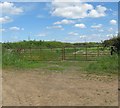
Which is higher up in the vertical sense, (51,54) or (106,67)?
(51,54)

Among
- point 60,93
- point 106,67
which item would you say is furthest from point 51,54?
point 60,93

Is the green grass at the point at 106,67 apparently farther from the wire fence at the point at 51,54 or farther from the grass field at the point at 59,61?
the wire fence at the point at 51,54

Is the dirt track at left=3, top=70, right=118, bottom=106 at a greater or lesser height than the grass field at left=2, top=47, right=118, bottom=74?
lesser

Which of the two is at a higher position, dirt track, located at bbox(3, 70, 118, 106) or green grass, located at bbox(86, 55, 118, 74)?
green grass, located at bbox(86, 55, 118, 74)

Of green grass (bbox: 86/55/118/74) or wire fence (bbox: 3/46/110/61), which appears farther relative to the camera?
wire fence (bbox: 3/46/110/61)

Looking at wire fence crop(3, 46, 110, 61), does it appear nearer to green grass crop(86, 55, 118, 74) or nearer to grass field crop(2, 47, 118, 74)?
grass field crop(2, 47, 118, 74)

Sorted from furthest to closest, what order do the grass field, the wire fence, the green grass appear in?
1. the wire fence
2. the grass field
3. the green grass

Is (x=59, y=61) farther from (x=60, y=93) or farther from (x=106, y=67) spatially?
(x=60, y=93)

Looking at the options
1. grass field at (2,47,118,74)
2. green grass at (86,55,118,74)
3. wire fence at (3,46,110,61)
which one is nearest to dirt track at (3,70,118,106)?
green grass at (86,55,118,74)

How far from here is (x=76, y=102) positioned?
8984 mm

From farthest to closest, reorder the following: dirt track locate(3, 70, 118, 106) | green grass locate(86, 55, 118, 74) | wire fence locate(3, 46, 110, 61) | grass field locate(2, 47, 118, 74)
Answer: wire fence locate(3, 46, 110, 61), grass field locate(2, 47, 118, 74), green grass locate(86, 55, 118, 74), dirt track locate(3, 70, 118, 106)

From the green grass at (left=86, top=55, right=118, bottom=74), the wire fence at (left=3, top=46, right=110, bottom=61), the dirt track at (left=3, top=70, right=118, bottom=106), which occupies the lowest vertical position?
the dirt track at (left=3, top=70, right=118, bottom=106)

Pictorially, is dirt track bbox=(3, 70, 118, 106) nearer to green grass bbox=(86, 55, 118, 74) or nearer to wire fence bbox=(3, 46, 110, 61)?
green grass bbox=(86, 55, 118, 74)

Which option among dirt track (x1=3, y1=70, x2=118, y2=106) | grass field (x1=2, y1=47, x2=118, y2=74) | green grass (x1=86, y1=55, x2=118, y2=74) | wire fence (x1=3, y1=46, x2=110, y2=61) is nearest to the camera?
dirt track (x1=3, y1=70, x2=118, y2=106)
